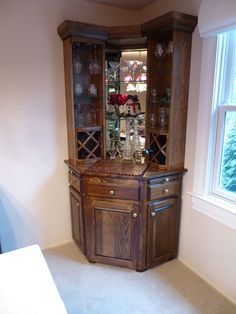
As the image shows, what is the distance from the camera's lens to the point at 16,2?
2027 millimetres

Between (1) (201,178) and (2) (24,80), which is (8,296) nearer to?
(1) (201,178)

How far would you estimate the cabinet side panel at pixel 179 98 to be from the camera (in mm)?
1946

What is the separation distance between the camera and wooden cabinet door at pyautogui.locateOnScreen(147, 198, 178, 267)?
2.12m

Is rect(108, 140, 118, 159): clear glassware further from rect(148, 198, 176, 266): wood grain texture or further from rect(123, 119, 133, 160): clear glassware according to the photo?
rect(148, 198, 176, 266): wood grain texture

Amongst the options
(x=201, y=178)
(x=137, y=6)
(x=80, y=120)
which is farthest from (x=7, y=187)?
(x=137, y=6)

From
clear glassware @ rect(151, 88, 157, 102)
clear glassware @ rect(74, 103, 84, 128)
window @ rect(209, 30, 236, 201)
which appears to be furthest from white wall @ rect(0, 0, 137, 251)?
window @ rect(209, 30, 236, 201)

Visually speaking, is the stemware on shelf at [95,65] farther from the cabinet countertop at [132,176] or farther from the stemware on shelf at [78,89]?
the cabinet countertop at [132,176]

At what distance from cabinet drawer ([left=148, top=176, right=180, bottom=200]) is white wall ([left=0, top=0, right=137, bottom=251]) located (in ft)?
3.19

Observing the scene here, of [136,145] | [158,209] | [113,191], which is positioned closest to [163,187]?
[158,209]

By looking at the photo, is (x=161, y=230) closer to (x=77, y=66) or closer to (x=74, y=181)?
(x=74, y=181)

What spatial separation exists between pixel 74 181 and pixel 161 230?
3.02 ft

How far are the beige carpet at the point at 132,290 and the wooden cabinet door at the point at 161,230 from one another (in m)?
0.12

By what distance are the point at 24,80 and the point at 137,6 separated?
1346mm

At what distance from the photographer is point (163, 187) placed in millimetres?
2107
